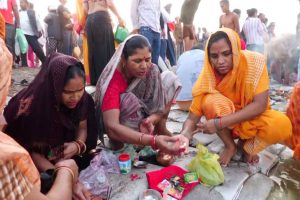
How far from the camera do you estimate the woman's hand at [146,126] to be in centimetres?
285

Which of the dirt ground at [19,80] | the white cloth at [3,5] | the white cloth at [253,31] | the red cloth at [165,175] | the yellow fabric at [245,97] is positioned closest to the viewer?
the red cloth at [165,175]

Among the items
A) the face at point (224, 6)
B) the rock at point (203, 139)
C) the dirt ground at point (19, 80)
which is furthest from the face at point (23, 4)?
the rock at point (203, 139)

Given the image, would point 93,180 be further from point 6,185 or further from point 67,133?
point 6,185

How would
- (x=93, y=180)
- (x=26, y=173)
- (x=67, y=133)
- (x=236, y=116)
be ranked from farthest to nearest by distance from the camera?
(x=236, y=116) < (x=67, y=133) < (x=93, y=180) < (x=26, y=173)

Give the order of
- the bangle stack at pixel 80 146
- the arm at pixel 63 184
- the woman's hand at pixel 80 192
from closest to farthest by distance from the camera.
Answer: the arm at pixel 63 184
the woman's hand at pixel 80 192
the bangle stack at pixel 80 146

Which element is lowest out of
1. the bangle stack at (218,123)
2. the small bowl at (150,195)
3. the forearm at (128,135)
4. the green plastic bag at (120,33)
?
the small bowl at (150,195)

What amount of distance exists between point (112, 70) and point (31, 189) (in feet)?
5.70

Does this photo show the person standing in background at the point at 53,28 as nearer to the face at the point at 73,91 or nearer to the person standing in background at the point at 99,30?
the person standing in background at the point at 99,30

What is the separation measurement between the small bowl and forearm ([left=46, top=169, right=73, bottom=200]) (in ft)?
2.34

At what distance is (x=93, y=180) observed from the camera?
7.50 feet

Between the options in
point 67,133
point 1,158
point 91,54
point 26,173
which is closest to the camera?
point 1,158

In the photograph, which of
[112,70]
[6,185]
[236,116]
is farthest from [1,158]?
[236,116]

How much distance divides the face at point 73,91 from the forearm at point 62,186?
0.73 metres

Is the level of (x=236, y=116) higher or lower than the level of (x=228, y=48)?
lower
